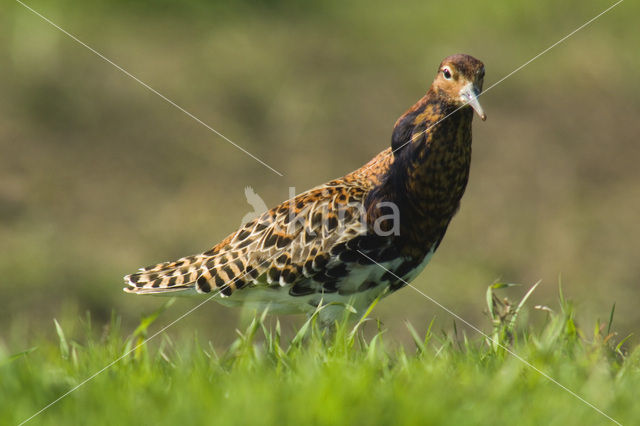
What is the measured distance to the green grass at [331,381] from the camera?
330cm

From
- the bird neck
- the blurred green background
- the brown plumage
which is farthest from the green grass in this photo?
the blurred green background

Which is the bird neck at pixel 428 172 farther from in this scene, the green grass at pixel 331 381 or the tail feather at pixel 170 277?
the tail feather at pixel 170 277

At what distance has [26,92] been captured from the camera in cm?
917

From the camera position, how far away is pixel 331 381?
3.41m

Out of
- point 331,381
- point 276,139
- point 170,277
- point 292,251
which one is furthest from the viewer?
point 276,139

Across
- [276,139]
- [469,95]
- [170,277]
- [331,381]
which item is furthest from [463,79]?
[276,139]

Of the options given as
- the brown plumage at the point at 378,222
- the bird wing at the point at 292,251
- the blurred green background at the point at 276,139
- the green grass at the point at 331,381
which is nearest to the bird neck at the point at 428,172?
the brown plumage at the point at 378,222

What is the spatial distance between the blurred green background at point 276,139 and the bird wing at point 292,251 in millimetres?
2557

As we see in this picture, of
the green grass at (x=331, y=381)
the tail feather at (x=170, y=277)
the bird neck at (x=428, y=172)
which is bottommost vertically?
the tail feather at (x=170, y=277)

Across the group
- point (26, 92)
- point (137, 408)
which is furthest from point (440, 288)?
point (137, 408)

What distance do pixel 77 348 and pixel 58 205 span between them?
A: 4.78 metres

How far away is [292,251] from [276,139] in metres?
4.65

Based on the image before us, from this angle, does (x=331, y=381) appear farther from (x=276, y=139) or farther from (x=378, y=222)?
(x=276, y=139)

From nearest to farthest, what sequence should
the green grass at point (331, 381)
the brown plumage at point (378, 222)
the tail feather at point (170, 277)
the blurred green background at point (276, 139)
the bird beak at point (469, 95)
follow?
1. the green grass at point (331, 381)
2. the bird beak at point (469, 95)
3. the brown plumage at point (378, 222)
4. the tail feather at point (170, 277)
5. the blurred green background at point (276, 139)
